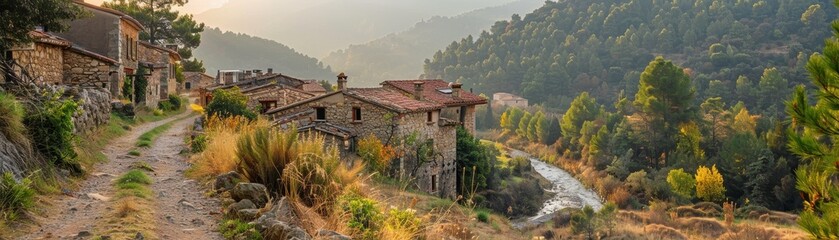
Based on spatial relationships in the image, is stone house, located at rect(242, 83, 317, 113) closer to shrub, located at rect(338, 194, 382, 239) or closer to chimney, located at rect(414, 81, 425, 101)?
chimney, located at rect(414, 81, 425, 101)

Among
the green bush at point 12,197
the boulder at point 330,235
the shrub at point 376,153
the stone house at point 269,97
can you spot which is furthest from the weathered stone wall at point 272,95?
the boulder at point 330,235

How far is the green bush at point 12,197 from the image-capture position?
6395 mm

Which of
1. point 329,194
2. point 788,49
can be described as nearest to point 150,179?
point 329,194

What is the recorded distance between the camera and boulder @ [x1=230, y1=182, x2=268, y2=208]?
821 centimetres

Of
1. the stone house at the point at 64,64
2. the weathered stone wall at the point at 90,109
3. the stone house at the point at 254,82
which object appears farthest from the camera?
the stone house at the point at 254,82

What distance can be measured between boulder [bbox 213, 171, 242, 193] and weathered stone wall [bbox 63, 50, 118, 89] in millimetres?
14341

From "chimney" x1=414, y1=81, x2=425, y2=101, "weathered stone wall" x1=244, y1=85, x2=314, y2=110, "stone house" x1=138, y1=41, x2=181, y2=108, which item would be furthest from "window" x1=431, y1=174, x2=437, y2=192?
"stone house" x1=138, y1=41, x2=181, y2=108

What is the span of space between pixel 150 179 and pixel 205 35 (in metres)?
161

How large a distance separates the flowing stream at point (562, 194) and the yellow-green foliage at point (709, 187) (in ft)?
20.2

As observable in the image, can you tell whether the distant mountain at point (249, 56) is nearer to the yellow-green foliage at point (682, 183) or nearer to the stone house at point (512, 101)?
the stone house at point (512, 101)

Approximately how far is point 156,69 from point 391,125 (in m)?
11.7

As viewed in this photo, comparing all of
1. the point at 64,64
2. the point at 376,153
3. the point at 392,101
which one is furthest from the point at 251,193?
the point at 392,101

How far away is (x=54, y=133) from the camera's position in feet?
30.7

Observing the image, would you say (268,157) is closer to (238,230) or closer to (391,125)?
(238,230)
